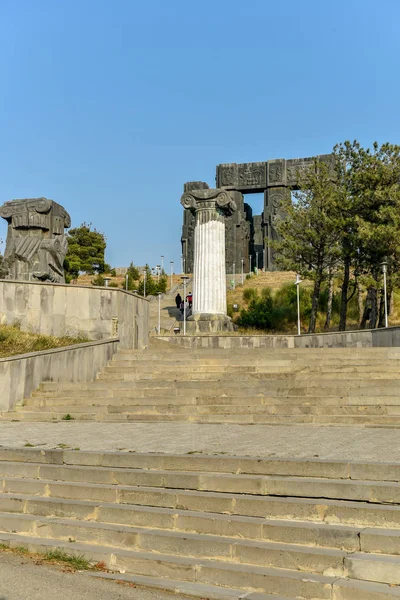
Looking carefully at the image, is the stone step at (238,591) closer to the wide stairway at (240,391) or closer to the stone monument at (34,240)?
the wide stairway at (240,391)

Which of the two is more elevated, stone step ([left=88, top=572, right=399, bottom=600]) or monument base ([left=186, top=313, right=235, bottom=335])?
monument base ([left=186, top=313, right=235, bottom=335])

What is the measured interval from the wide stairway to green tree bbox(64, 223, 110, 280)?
54820 millimetres

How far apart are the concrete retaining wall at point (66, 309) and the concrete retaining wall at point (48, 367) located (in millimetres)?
840

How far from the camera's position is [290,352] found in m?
14.3

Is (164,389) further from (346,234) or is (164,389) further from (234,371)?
(346,234)

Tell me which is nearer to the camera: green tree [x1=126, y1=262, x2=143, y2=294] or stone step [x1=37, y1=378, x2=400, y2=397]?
stone step [x1=37, y1=378, x2=400, y2=397]

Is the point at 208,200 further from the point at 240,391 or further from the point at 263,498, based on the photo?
the point at 263,498

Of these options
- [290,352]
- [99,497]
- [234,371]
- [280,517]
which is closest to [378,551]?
[280,517]

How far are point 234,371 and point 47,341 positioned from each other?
173 inches

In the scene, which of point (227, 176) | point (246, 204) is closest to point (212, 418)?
point (227, 176)

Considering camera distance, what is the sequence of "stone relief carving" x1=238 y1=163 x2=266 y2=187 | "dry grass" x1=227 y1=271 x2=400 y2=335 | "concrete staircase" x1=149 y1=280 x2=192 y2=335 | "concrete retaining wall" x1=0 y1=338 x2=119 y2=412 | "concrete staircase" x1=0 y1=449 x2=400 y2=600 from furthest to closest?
"stone relief carving" x1=238 y1=163 x2=266 y2=187
"dry grass" x1=227 y1=271 x2=400 y2=335
"concrete staircase" x1=149 y1=280 x2=192 y2=335
"concrete retaining wall" x1=0 y1=338 x2=119 y2=412
"concrete staircase" x1=0 y1=449 x2=400 y2=600

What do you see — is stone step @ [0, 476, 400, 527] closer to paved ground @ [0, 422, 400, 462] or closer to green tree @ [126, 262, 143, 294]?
paved ground @ [0, 422, 400, 462]

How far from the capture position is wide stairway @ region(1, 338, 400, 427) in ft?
33.1

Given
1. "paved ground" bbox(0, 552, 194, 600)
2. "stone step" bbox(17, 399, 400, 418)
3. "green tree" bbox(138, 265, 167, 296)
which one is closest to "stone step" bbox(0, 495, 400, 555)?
"paved ground" bbox(0, 552, 194, 600)
